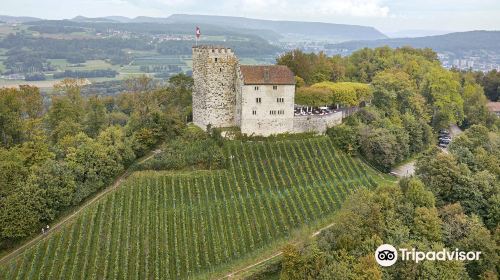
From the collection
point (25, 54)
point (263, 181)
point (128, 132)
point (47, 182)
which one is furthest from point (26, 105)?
point (25, 54)

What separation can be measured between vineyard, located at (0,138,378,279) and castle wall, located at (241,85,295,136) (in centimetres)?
238

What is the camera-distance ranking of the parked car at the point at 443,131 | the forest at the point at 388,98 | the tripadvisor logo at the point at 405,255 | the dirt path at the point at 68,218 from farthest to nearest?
1. the parked car at the point at 443,131
2. the forest at the point at 388,98
3. the dirt path at the point at 68,218
4. the tripadvisor logo at the point at 405,255

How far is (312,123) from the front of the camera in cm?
5934

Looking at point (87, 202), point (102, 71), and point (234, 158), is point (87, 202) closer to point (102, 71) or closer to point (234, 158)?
point (234, 158)

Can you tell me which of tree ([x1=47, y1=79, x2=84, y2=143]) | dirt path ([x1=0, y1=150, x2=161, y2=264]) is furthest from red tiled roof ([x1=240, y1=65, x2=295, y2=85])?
tree ([x1=47, y1=79, x2=84, y2=143])

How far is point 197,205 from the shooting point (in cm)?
4697

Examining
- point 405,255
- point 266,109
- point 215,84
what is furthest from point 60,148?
point 405,255

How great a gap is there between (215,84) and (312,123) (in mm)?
14441

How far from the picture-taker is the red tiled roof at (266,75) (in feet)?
181

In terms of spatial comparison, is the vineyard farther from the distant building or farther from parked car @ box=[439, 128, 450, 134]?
the distant building

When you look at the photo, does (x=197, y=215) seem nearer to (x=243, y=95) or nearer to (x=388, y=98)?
(x=243, y=95)

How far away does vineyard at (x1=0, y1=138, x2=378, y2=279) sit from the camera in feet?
132

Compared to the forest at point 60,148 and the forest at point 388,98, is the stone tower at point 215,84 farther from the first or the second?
the forest at point 388,98

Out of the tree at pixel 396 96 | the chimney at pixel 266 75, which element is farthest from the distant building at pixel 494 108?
the chimney at pixel 266 75
